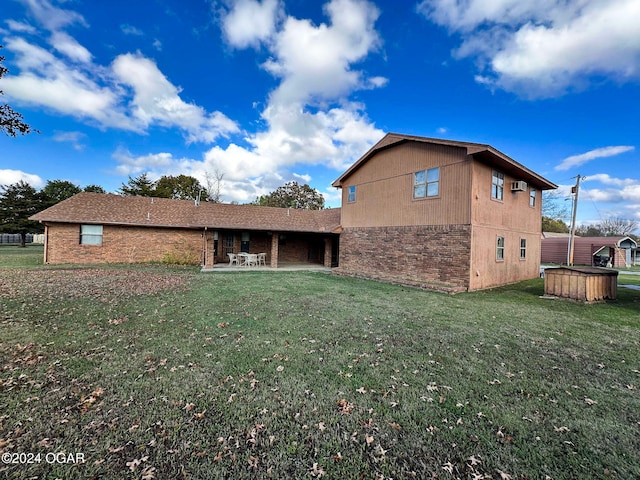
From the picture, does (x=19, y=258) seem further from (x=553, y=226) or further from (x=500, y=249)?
(x=553, y=226)

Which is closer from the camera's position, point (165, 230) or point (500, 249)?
point (500, 249)

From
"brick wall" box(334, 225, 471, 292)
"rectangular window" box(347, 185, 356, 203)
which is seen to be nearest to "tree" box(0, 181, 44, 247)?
"rectangular window" box(347, 185, 356, 203)

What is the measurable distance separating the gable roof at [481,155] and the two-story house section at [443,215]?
1.5 inches

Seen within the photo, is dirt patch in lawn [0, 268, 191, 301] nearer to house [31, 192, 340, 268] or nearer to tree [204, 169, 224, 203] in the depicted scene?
house [31, 192, 340, 268]

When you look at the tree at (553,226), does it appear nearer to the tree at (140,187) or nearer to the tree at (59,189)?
the tree at (140,187)

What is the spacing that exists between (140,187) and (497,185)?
3938 centimetres

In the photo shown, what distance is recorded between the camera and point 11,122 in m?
6.82

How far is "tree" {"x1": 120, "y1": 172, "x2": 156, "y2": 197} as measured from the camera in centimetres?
3550

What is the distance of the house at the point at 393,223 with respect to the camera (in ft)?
35.3

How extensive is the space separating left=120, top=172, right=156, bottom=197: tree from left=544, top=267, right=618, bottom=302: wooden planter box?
3977 centimetres

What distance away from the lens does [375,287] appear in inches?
423

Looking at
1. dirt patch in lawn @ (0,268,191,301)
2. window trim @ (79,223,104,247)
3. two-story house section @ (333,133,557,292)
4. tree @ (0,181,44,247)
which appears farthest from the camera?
tree @ (0,181,44,247)

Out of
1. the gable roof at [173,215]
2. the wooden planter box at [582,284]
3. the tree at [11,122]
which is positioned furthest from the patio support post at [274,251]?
the wooden planter box at [582,284]

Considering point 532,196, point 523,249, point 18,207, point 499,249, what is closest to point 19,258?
point 18,207
